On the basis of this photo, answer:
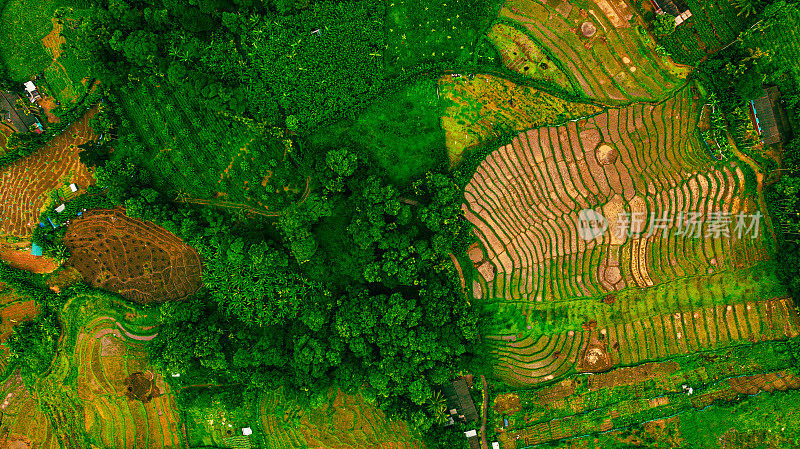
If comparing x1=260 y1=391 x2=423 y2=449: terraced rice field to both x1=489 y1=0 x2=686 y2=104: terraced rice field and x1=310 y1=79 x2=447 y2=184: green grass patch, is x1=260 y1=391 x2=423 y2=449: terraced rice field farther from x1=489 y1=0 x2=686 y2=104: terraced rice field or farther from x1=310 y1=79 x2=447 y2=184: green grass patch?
x1=489 y1=0 x2=686 y2=104: terraced rice field

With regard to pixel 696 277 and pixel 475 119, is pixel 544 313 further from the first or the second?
pixel 475 119

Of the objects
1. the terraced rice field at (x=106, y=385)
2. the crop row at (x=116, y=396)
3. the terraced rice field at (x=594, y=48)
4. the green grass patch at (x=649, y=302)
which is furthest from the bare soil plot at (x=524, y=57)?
the crop row at (x=116, y=396)

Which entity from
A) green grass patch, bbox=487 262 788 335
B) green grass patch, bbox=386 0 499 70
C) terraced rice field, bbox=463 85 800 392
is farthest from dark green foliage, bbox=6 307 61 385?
green grass patch, bbox=487 262 788 335

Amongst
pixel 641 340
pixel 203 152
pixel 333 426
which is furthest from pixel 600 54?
pixel 333 426

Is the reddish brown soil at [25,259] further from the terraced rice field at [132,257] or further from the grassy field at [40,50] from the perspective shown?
the grassy field at [40,50]

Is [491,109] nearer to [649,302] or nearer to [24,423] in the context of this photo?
[649,302]

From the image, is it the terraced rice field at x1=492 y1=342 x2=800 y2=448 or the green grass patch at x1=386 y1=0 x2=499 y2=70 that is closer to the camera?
the green grass patch at x1=386 y1=0 x2=499 y2=70
